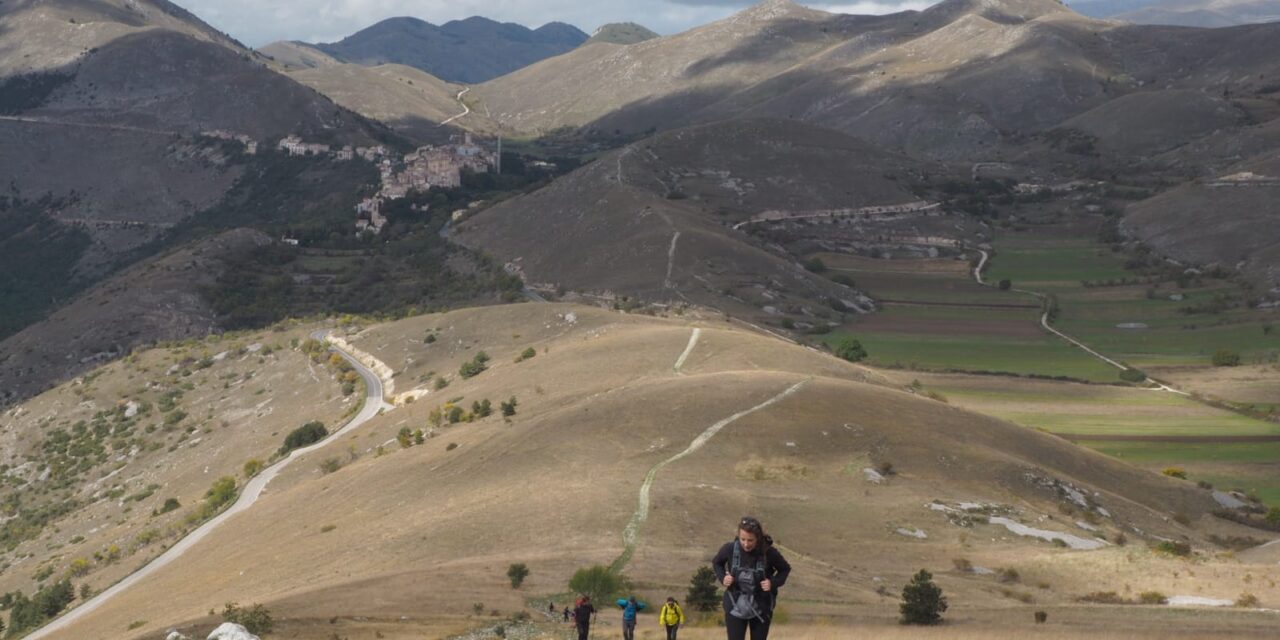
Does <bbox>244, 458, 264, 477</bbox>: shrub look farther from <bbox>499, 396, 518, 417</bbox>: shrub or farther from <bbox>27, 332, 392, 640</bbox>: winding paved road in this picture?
<bbox>499, 396, 518, 417</bbox>: shrub

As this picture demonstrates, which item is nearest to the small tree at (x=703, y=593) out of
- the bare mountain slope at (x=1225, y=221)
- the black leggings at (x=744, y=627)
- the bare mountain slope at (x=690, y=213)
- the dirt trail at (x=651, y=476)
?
the dirt trail at (x=651, y=476)

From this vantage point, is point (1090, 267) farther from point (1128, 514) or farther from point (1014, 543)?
point (1014, 543)

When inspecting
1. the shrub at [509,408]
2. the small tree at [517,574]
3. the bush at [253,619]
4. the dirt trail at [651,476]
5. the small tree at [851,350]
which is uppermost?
the bush at [253,619]

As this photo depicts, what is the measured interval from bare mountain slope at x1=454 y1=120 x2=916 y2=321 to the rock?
89.5 meters

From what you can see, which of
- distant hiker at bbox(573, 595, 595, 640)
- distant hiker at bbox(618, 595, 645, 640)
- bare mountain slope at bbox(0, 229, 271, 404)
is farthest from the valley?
distant hiker at bbox(618, 595, 645, 640)

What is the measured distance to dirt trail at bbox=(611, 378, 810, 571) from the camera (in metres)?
34.8

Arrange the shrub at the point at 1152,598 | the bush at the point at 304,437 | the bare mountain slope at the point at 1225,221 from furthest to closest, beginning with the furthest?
the bare mountain slope at the point at 1225,221 → the bush at the point at 304,437 → the shrub at the point at 1152,598

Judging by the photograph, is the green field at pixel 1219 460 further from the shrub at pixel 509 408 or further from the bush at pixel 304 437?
the bush at pixel 304 437

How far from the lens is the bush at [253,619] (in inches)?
1112

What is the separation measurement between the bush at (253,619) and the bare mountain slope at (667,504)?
489mm

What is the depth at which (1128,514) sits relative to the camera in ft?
171

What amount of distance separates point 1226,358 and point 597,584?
7855cm

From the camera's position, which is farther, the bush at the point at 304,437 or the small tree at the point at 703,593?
the bush at the point at 304,437

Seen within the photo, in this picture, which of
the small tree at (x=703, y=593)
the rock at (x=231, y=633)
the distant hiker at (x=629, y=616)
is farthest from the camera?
the small tree at (x=703, y=593)
